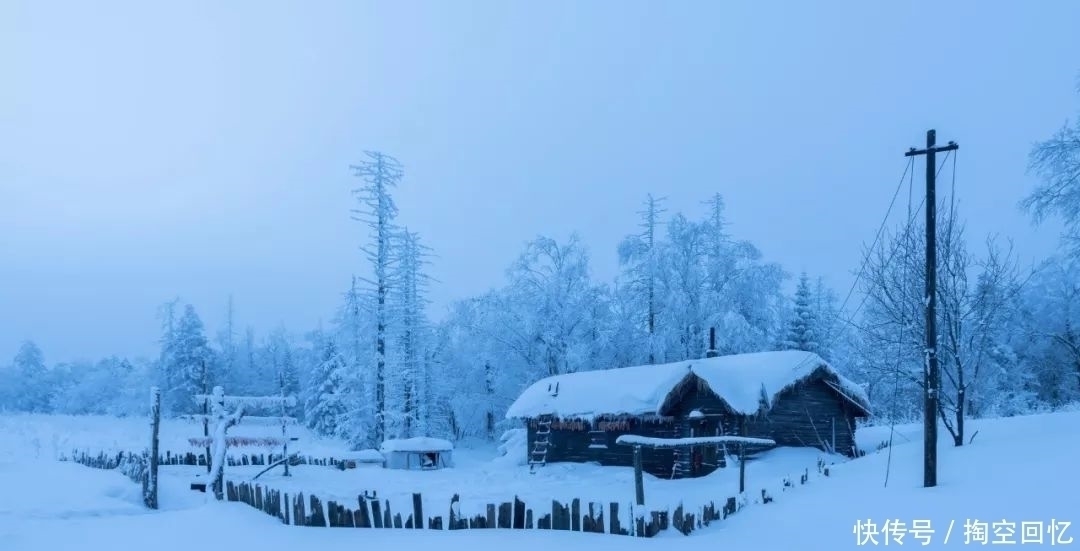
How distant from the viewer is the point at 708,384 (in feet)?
73.3

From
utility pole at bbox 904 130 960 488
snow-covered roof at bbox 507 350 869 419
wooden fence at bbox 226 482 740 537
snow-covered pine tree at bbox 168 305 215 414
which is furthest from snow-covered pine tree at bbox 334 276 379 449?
utility pole at bbox 904 130 960 488

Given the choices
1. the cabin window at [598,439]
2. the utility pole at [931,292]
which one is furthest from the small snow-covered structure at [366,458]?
the utility pole at [931,292]

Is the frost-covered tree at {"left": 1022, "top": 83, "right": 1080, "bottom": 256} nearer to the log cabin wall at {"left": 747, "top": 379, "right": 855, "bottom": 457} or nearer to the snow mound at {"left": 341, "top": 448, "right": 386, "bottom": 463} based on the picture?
the log cabin wall at {"left": 747, "top": 379, "right": 855, "bottom": 457}

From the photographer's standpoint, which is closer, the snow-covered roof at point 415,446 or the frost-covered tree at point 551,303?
the snow-covered roof at point 415,446

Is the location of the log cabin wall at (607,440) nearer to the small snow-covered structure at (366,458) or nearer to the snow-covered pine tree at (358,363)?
the small snow-covered structure at (366,458)

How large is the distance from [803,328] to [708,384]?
79.0ft

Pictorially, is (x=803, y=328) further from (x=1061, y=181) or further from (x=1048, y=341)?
(x=1061, y=181)

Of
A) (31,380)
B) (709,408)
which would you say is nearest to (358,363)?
(709,408)

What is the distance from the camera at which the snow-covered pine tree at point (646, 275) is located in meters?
37.8

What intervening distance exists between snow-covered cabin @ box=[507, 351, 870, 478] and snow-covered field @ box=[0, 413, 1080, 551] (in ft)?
6.87

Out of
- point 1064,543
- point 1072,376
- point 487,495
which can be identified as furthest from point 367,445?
point 1072,376

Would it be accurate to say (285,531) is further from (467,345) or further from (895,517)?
(467,345)

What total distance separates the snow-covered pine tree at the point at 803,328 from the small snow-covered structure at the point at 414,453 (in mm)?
23018

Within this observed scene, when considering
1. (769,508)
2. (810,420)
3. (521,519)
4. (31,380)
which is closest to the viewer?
(521,519)
